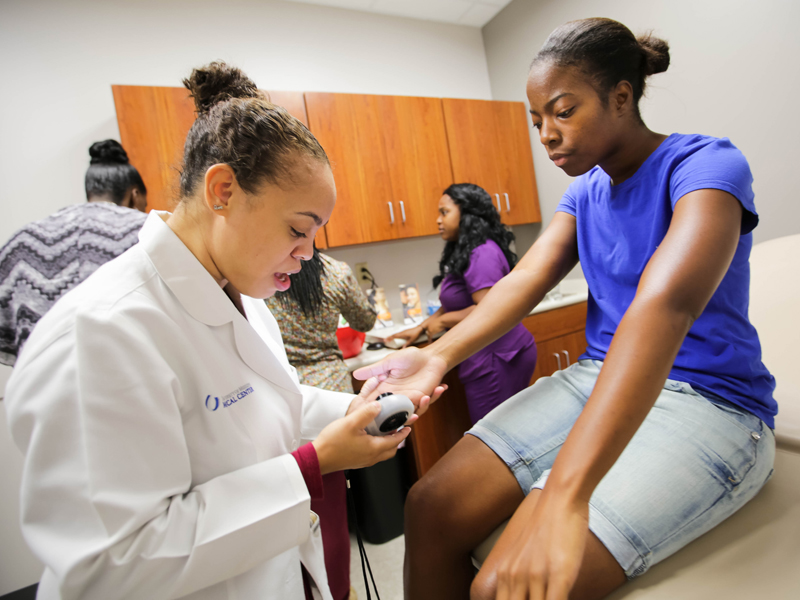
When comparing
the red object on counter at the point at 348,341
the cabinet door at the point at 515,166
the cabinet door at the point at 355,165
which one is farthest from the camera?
the cabinet door at the point at 515,166

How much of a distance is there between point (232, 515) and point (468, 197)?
2.00 m

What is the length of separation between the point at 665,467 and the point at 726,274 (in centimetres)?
42

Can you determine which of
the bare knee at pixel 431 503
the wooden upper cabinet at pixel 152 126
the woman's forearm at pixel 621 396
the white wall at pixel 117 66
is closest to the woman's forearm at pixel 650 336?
the woman's forearm at pixel 621 396

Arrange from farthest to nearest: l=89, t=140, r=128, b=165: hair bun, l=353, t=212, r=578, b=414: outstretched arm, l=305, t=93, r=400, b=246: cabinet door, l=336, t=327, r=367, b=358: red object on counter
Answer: l=305, t=93, r=400, b=246: cabinet door
l=336, t=327, r=367, b=358: red object on counter
l=89, t=140, r=128, b=165: hair bun
l=353, t=212, r=578, b=414: outstretched arm

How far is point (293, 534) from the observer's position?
0.68 meters

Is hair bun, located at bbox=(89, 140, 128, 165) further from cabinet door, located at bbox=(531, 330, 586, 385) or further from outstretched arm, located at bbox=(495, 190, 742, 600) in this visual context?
cabinet door, located at bbox=(531, 330, 586, 385)

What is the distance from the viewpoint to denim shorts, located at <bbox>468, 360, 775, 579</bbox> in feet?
2.21

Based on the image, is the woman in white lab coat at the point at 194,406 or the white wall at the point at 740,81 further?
the white wall at the point at 740,81

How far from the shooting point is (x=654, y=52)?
0.99m

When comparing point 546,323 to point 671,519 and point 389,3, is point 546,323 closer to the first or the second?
point 671,519

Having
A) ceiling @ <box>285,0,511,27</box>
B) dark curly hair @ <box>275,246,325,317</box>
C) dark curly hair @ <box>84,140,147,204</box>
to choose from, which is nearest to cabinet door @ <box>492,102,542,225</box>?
ceiling @ <box>285,0,511,27</box>

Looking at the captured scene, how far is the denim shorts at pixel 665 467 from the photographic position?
2.21 ft

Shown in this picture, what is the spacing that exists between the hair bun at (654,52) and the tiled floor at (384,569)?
1841mm

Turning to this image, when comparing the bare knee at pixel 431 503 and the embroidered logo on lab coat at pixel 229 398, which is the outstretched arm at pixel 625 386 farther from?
the embroidered logo on lab coat at pixel 229 398
